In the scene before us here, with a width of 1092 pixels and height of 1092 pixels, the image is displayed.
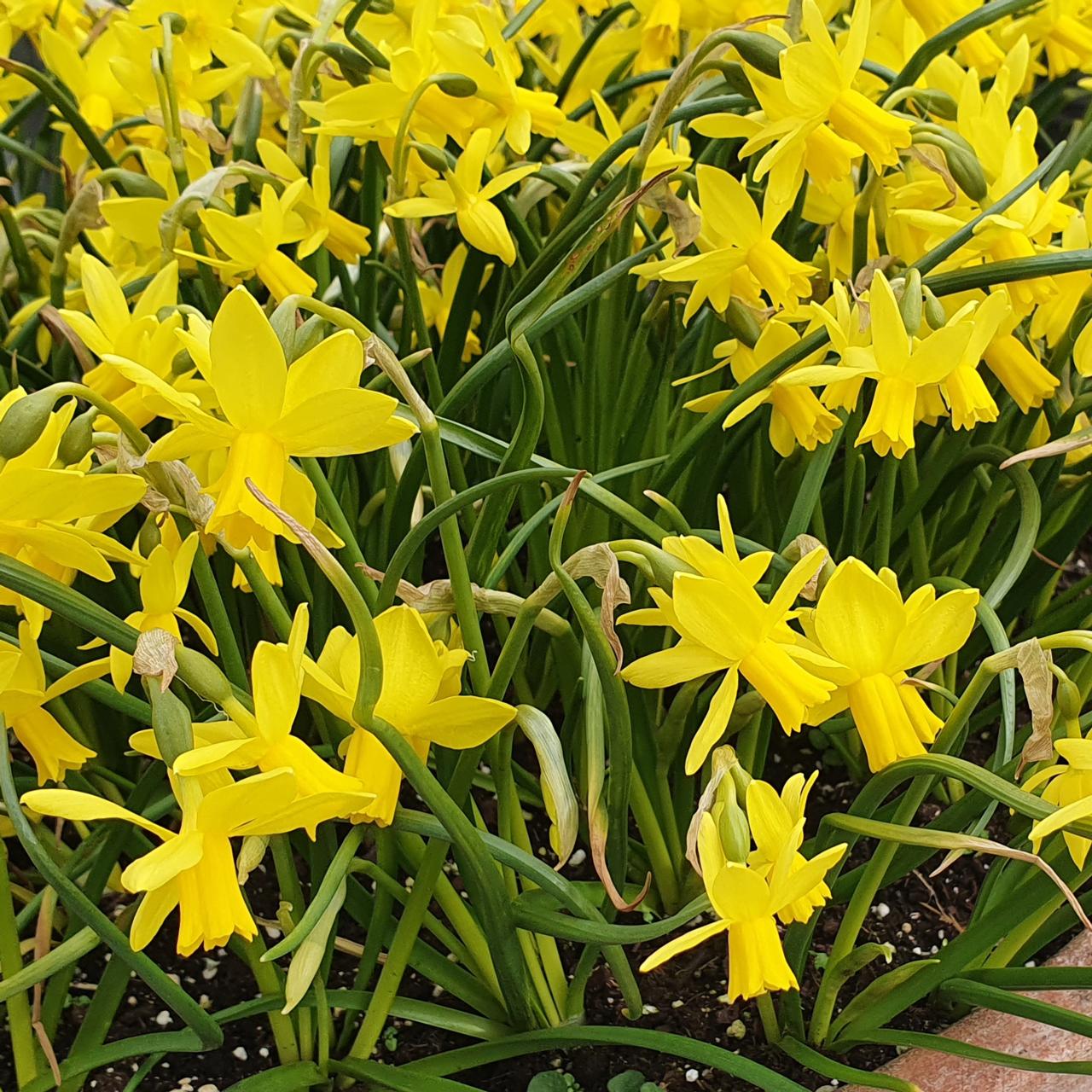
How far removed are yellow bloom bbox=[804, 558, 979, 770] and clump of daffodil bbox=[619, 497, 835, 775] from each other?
2 cm

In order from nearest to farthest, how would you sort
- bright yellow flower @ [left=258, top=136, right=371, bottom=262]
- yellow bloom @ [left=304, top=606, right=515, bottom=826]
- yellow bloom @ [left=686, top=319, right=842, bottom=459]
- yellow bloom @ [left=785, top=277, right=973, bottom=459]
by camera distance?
yellow bloom @ [left=304, top=606, right=515, bottom=826], yellow bloom @ [left=785, top=277, right=973, bottom=459], yellow bloom @ [left=686, top=319, right=842, bottom=459], bright yellow flower @ [left=258, top=136, right=371, bottom=262]

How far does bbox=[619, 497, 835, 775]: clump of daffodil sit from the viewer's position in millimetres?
771

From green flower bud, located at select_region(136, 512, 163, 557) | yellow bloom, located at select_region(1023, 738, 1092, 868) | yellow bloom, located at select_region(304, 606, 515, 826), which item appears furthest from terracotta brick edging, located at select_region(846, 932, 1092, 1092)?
green flower bud, located at select_region(136, 512, 163, 557)

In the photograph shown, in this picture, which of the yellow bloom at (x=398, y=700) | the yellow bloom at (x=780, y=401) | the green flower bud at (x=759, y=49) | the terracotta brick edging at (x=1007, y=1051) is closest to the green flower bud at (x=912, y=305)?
the yellow bloom at (x=780, y=401)

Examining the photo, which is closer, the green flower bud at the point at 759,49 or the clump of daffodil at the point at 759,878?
the clump of daffodil at the point at 759,878

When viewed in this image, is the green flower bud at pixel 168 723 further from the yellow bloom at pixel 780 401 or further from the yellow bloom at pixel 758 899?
the yellow bloom at pixel 780 401

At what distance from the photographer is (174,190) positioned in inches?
55.0

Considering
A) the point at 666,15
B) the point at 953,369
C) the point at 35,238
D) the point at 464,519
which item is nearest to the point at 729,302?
the point at 953,369

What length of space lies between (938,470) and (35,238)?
1.16m

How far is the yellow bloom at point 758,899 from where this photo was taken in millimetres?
754

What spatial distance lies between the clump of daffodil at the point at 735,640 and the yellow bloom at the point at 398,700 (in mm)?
118

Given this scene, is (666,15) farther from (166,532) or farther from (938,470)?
(166,532)

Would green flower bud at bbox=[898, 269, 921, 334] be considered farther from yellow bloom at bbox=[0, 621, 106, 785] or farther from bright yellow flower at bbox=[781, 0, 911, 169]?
yellow bloom at bbox=[0, 621, 106, 785]

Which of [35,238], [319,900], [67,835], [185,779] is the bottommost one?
[67,835]
